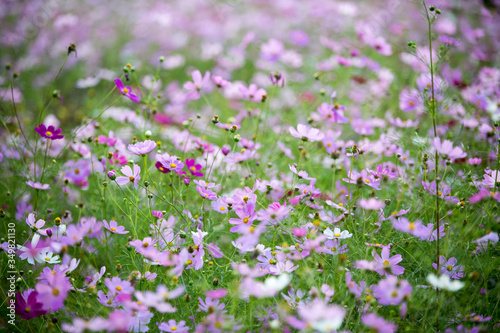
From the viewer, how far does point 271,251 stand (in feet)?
4.25

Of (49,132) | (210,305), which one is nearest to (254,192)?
(210,305)

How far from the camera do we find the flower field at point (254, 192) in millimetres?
1086

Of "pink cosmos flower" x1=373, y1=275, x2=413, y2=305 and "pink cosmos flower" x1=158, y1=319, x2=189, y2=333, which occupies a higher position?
"pink cosmos flower" x1=373, y1=275, x2=413, y2=305

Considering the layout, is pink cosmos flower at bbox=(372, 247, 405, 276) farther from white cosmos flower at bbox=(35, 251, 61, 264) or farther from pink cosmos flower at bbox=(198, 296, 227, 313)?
white cosmos flower at bbox=(35, 251, 61, 264)

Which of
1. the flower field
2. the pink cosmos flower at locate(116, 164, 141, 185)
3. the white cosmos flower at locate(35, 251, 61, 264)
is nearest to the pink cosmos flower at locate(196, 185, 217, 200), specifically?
the flower field

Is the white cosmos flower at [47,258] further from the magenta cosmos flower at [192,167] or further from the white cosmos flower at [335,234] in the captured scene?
the white cosmos flower at [335,234]

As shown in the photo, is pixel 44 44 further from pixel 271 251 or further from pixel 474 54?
pixel 474 54

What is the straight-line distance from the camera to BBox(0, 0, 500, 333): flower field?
42.8 inches

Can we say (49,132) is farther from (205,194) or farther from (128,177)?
(205,194)

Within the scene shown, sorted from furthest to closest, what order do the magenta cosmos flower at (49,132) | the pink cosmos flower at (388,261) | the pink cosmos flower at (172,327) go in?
the magenta cosmos flower at (49,132) → the pink cosmos flower at (388,261) → the pink cosmos flower at (172,327)

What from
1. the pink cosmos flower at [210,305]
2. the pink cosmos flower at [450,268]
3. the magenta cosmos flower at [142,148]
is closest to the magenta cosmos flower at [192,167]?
the magenta cosmos flower at [142,148]

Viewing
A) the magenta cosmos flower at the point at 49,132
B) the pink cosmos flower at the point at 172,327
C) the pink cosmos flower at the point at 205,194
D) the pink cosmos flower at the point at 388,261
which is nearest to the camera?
the pink cosmos flower at the point at 172,327

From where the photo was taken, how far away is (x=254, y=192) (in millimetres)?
1458

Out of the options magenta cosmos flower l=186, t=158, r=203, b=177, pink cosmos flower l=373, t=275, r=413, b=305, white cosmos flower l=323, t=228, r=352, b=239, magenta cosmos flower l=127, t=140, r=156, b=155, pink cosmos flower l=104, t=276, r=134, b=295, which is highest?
magenta cosmos flower l=127, t=140, r=156, b=155
